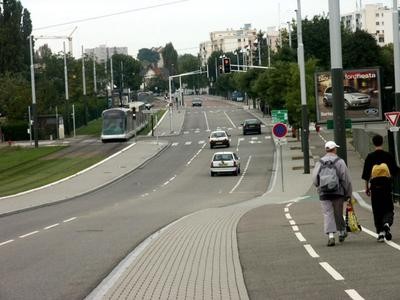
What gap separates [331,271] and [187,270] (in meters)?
2.15

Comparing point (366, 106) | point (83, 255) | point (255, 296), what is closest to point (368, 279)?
point (255, 296)

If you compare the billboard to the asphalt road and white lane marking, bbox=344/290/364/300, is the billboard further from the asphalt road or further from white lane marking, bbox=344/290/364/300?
white lane marking, bbox=344/290/364/300

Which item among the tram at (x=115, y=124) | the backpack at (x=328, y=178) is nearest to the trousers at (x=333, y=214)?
the backpack at (x=328, y=178)

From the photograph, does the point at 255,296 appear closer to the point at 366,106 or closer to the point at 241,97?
the point at 366,106

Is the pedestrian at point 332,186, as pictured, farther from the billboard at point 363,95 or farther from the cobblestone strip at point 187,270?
the billboard at point 363,95

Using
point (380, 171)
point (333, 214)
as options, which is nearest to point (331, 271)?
point (333, 214)

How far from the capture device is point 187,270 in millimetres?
11922

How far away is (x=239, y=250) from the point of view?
46.3 feet

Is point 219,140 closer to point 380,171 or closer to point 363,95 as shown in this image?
point 363,95

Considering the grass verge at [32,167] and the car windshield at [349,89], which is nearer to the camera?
the grass verge at [32,167]

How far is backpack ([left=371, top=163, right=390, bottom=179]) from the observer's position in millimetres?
13781

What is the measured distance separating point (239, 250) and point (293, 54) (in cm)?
7507

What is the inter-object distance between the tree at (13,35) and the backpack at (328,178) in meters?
108

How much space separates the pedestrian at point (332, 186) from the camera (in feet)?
44.1
